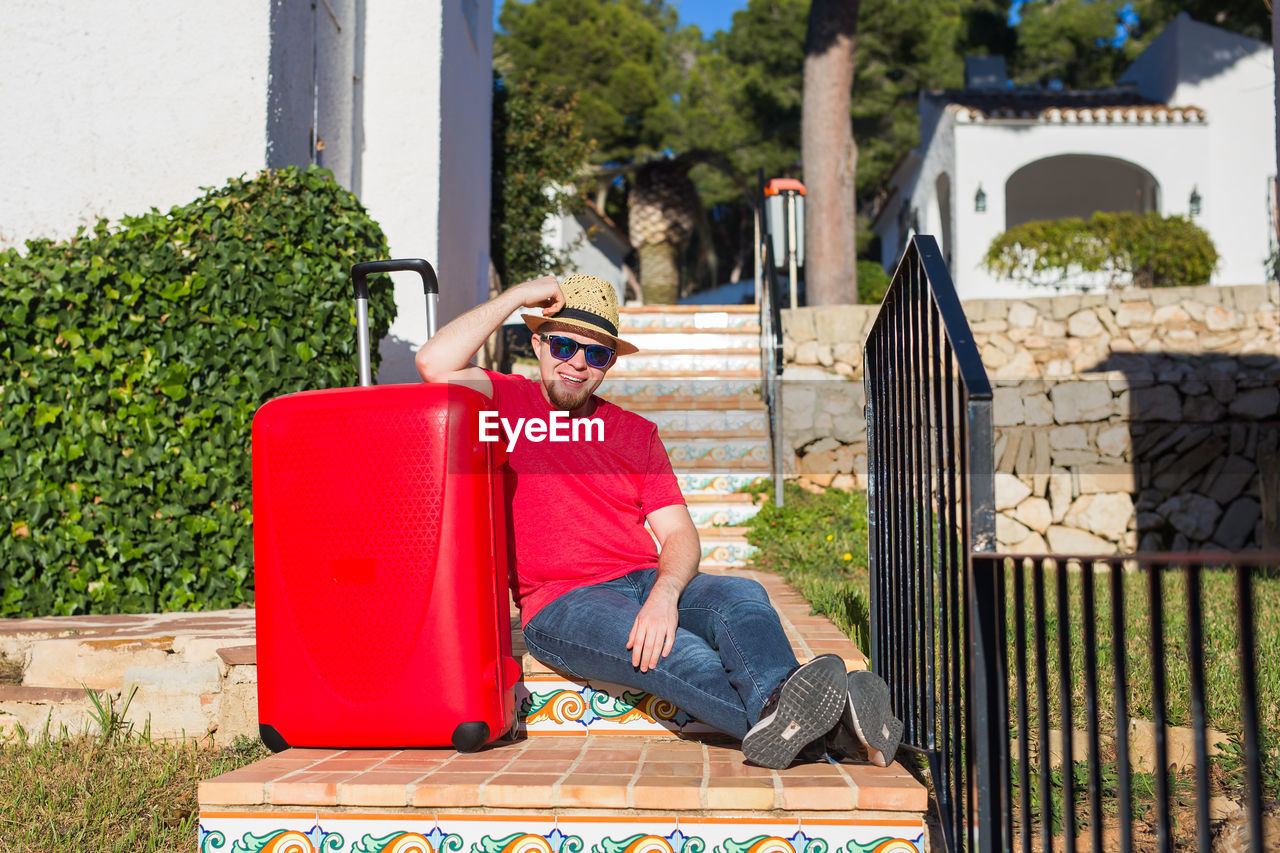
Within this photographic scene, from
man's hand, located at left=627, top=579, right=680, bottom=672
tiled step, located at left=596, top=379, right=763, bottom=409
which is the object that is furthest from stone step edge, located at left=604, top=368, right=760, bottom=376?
man's hand, located at left=627, top=579, right=680, bottom=672

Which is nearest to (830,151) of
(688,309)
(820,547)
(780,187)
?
(780,187)

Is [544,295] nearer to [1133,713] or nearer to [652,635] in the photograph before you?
[652,635]

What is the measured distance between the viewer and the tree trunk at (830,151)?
9852mm

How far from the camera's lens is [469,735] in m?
2.07

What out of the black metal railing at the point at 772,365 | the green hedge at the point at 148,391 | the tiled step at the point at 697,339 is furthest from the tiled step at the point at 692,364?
the green hedge at the point at 148,391

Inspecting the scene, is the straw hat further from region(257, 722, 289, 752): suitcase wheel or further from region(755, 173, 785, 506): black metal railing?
region(755, 173, 785, 506): black metal railing

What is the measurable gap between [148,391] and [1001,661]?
3.09 meters

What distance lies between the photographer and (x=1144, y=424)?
6.78 m

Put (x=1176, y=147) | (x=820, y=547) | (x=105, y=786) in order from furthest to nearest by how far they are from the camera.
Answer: (x=1176, y=147) → (x=820, y=547) → (x=105, y=786)

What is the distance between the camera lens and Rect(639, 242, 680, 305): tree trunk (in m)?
23.2

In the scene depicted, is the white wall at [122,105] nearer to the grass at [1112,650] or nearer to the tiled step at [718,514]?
the tiled step at [718,514]

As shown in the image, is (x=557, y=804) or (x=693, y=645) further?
(x=693, y=645)

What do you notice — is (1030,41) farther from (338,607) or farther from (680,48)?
(338,607)

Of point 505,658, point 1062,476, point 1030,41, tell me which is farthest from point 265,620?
point 1030,41
